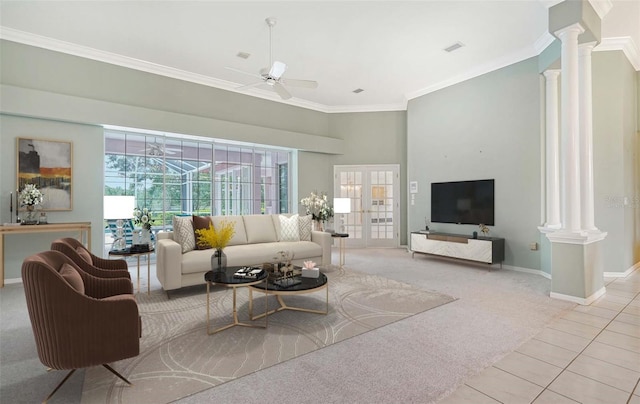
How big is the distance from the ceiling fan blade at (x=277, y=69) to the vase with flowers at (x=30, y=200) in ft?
12.4

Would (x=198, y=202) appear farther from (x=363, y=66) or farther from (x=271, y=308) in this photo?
(x=363, y=66)

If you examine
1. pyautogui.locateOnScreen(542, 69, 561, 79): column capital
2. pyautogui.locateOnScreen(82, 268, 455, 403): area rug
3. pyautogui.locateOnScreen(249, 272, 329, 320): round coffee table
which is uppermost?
pyautogui.locateOnScreen(542, 69, 561, 79): column capital

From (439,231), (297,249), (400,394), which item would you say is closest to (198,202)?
(297,249)

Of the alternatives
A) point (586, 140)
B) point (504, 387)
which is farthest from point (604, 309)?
point (504, 387)

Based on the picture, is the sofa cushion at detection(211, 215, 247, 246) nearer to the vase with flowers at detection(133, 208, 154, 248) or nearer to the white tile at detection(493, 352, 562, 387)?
the vase with flowers at detection(133, 208, 154, 248)

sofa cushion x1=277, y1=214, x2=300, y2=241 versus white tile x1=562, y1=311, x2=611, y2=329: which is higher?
sofa cushion x1=277, y1=214, x2=300, y2=241

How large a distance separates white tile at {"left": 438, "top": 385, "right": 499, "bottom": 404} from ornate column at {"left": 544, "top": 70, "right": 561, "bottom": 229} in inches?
156

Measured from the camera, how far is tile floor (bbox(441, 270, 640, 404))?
78.4 inches

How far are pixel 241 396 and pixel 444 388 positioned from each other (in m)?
1.30

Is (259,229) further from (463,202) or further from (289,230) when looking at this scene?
(463,202)

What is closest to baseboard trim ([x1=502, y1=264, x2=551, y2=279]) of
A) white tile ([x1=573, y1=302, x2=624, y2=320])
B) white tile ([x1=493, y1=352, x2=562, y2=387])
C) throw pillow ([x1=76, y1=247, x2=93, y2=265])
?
white tile ([x1=573, y1=302, x2=624, y2=320])

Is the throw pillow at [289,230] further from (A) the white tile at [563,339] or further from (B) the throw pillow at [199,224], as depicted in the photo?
(A) the white tile at [563,339]

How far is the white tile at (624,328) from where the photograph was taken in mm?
2945

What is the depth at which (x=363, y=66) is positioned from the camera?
5.73 m
